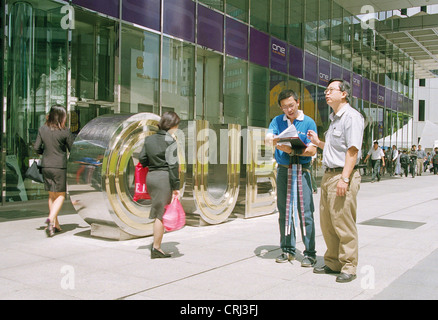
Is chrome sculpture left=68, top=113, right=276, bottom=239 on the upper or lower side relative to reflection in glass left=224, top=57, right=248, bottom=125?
lower

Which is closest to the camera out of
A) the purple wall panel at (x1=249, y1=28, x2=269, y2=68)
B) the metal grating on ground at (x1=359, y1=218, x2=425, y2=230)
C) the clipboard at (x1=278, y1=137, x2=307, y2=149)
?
the clipboard at (x1=278, y1=137, x2=307, y2=149)

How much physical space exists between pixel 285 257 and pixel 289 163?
1034mm

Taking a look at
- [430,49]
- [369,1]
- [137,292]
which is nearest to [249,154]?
[137,292]

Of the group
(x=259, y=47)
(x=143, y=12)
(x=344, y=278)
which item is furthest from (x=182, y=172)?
(x=259, y=47)

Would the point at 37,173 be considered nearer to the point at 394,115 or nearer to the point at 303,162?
the point at 303,162

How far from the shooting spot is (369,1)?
2153 centimetres

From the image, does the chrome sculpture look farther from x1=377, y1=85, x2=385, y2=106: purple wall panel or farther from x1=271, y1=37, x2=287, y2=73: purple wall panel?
x1=377, y1=85, x2=385, y2=106: purple wall panel

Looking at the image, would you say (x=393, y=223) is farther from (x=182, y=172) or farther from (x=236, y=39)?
(x=236, y=39)

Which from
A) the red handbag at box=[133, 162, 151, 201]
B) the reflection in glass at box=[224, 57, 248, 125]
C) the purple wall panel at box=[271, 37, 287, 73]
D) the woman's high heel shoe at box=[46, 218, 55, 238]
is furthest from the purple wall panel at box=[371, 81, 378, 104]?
the red handbag at box=[133, 162, 151, 201]

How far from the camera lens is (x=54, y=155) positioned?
654 cm

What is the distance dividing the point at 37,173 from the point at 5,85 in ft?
11.9

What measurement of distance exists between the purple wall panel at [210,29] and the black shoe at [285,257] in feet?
32.0

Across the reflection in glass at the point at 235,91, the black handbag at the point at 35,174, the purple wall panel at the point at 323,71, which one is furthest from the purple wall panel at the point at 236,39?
the black handbag at the point at 35,174

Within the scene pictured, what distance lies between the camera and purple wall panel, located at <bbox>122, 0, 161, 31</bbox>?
37.4 ft
